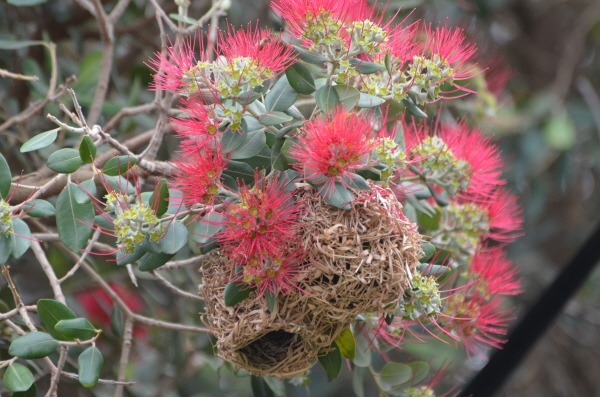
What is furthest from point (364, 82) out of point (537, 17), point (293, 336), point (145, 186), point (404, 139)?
point (537, 17)

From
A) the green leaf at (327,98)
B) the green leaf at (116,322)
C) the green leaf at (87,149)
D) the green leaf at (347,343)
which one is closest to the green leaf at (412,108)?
the green leaf at (327,98)

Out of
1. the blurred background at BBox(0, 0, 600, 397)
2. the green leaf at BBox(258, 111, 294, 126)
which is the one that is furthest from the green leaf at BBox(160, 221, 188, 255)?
the blurred background at BBox(0, 0, 600, 397)

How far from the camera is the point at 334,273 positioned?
112 centimetres

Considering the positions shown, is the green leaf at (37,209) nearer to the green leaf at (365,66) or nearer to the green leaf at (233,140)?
the green leaf at (233,140)

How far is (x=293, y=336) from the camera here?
1.33m

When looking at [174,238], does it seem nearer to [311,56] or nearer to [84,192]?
[84,192]

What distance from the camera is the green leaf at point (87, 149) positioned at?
116cm

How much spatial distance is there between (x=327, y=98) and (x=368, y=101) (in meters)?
0.12

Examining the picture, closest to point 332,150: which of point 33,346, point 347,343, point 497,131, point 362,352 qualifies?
point 347,343

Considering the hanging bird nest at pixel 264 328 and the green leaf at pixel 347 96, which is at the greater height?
the green leaf at pixel 347 96

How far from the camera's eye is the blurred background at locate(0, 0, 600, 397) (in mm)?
2270

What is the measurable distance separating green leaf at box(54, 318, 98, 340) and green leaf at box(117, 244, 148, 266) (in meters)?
0.20

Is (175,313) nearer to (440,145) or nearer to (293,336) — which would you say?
(293,336)

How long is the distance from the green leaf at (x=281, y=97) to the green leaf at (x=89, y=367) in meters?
0.65
